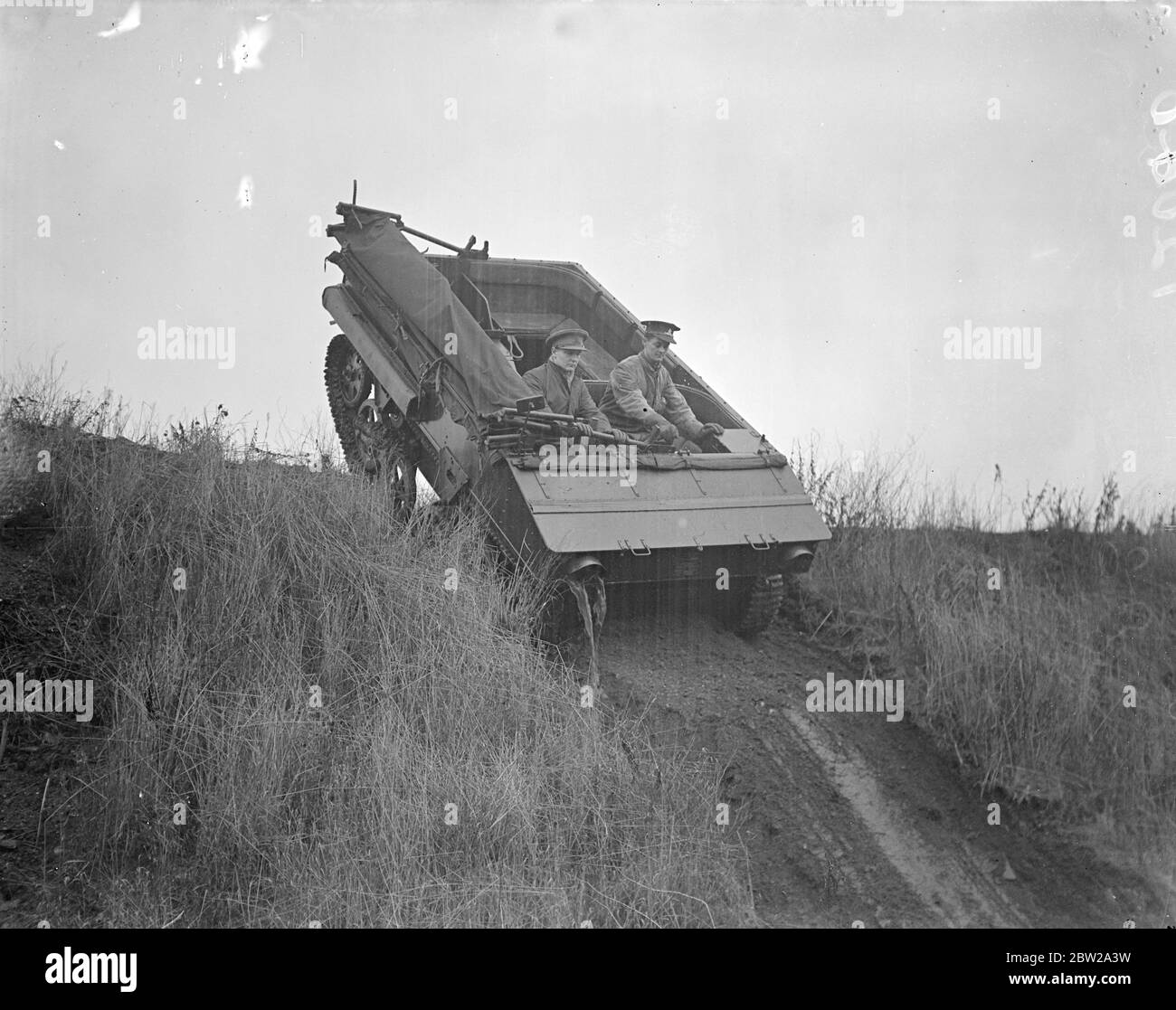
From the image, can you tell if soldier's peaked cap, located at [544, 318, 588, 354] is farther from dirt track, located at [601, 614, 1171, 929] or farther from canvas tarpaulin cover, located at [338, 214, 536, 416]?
dirt track, located at [601, 614, 1171, 929]

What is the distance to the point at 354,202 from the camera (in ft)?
28.8

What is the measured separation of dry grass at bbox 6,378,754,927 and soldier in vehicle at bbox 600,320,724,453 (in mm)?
1418

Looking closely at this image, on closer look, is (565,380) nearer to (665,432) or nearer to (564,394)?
(564,394)

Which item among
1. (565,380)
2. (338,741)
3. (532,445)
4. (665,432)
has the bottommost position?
(338,741)

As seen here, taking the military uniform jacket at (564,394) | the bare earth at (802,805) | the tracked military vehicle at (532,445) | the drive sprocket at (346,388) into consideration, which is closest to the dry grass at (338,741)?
the bare earth at (802,805)

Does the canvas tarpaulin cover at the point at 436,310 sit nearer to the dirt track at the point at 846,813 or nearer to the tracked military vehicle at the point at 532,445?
the tracked military vehicle at the point at 532,445

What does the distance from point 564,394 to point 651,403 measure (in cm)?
58

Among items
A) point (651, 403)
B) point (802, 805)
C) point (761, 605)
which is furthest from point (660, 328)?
point (802, 805)

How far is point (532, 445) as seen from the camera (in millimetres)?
6812

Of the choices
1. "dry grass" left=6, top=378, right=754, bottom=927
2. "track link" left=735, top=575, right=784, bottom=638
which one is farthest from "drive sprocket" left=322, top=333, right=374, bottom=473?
"track link" left=735, top=575, right=784, bottom=638

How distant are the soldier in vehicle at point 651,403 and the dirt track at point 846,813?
1.21 metres

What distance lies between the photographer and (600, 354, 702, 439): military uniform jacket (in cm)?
774

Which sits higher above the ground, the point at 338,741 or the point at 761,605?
the point at 761,605

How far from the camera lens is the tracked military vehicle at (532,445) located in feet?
21.7
